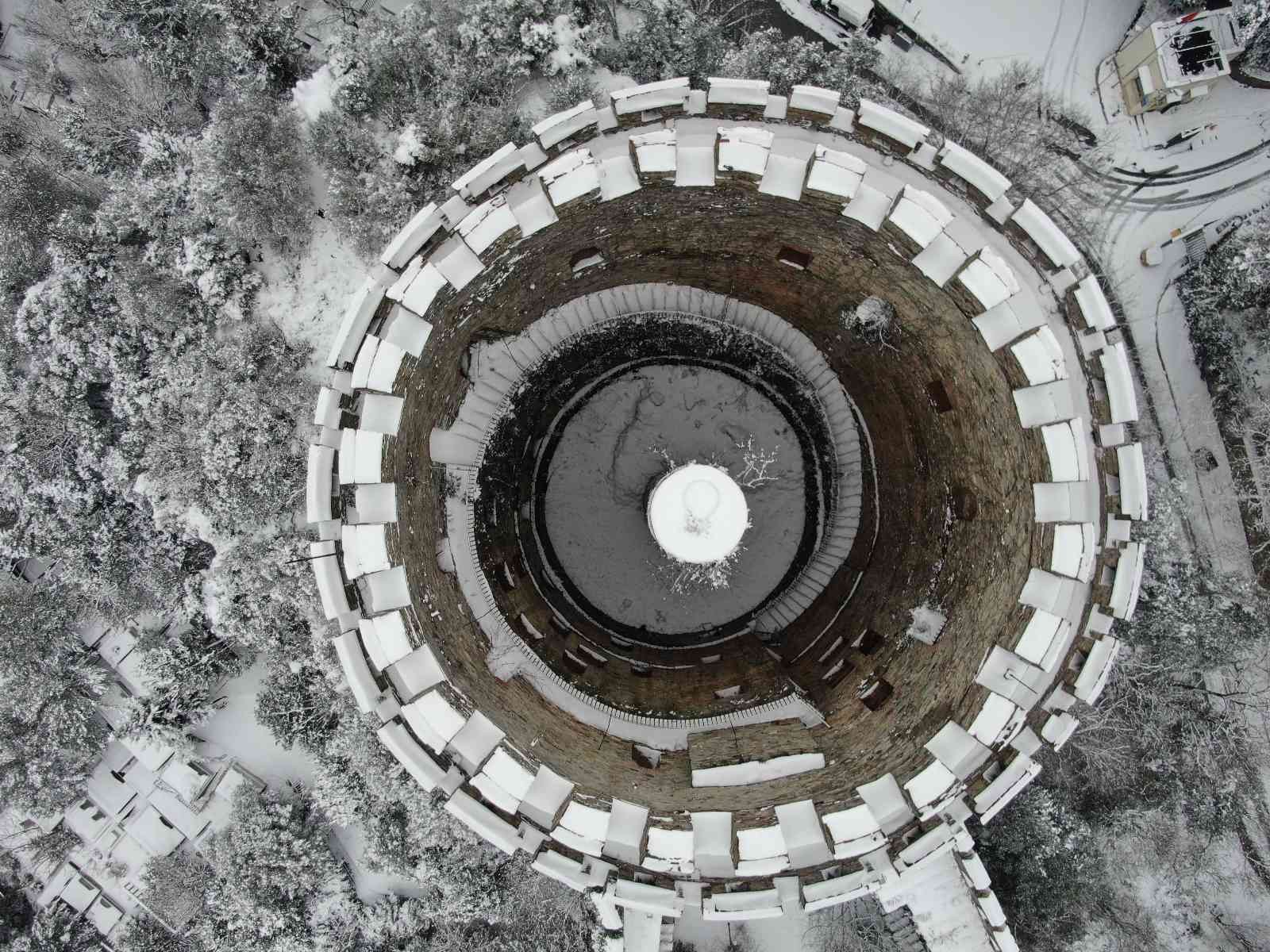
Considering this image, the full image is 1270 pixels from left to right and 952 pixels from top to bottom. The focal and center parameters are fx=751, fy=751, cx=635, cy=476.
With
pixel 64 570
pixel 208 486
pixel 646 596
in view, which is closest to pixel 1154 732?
pixel 646 596

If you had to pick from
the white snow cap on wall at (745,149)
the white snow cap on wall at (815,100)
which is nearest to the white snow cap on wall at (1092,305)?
the white snow cap on wall at (815,100)

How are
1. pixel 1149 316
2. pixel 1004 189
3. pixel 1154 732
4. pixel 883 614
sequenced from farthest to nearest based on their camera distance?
pixel 1149 316 → pixel 1154 732 → pixel 883 614 → pixel 1004 189

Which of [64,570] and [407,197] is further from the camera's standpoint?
[64,570]

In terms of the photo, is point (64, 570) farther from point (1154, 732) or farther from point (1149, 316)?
point (1149, 316)

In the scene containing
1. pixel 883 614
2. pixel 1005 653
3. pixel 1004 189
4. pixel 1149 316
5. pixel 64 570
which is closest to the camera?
pixel 1004 189

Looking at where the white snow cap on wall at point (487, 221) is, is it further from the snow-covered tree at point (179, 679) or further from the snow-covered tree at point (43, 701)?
the snow-covered tree at point (43, 701)

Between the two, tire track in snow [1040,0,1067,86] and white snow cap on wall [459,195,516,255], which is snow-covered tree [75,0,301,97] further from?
tire track in snow [1040,0,1067,86]

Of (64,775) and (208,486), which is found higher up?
(208,486)

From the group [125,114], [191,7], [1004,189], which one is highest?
[191,7]
